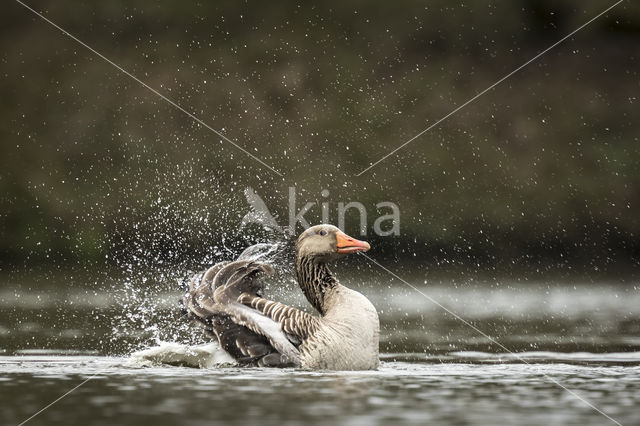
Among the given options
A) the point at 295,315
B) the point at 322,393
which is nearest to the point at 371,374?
the point at 295,315

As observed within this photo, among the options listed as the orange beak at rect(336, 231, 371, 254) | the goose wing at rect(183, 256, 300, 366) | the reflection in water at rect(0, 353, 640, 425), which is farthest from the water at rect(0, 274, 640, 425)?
the orange beak at rect(336, 231, 371, 254)

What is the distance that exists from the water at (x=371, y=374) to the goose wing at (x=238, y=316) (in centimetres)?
33

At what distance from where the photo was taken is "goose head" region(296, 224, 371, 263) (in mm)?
13805

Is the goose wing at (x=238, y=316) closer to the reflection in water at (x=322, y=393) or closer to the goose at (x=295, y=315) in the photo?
the goose at (x=295, y=315)

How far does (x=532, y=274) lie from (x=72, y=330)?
44.5 feet

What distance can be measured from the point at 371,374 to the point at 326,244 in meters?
2.06

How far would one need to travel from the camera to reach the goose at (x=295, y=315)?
Answer: 12.7 metres

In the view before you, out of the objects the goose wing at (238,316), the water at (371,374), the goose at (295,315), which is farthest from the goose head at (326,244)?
the water at (371,374)

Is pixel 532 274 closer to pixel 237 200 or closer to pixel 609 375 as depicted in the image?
pixel 237 200

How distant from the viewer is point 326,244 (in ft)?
45.3

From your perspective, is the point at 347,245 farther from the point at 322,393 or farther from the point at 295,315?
the point at 322,393

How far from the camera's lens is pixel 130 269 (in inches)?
1190

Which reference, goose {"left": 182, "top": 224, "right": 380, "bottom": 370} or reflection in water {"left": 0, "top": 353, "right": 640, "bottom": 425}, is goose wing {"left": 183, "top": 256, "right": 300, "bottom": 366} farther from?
reflection in water {"left": 0, "top": 353, "right": 640, "bottom": 425}

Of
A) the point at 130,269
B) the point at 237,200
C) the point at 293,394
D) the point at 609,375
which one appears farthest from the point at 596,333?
the point at 130,269
